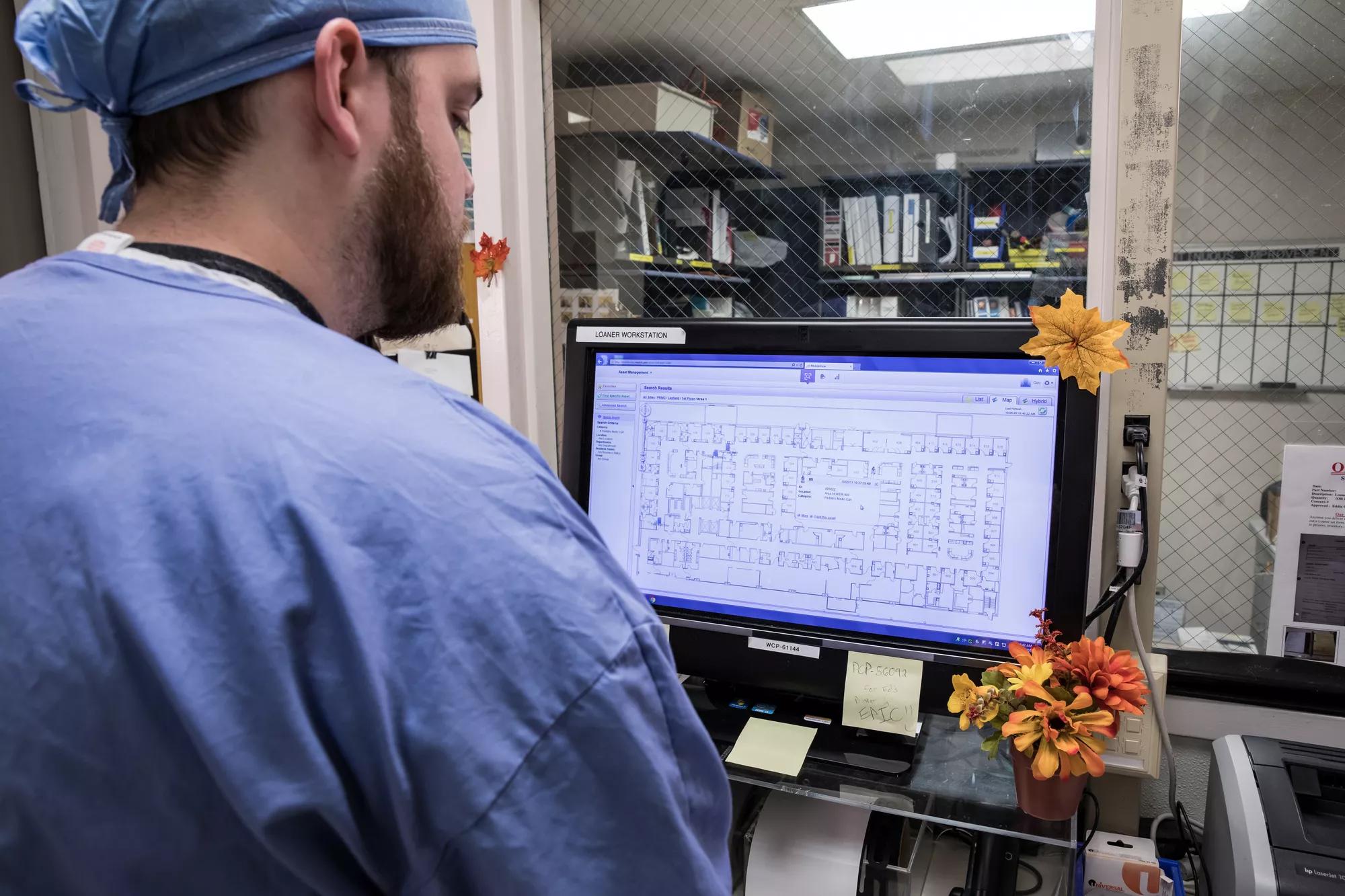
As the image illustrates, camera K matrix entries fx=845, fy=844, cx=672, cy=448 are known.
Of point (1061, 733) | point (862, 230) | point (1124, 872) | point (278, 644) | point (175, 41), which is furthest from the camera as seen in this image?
point (862, 230)

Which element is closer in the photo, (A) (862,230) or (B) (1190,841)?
(B) (1190,841)

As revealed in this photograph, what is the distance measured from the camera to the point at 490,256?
139 centimetres

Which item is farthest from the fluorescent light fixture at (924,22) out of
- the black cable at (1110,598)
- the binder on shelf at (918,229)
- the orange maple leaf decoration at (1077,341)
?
the black cable at (1110,598)

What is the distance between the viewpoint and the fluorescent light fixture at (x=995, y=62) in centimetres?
114

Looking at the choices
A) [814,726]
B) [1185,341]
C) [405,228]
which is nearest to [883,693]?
[814,726]

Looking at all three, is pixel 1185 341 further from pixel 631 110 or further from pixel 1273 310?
pixel 631 110

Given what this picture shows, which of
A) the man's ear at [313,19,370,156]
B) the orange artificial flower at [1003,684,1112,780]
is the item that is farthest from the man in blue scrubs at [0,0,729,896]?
the orange artificial flower at [1003,684,1112,780]

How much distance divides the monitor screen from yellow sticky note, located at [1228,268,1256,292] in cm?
79

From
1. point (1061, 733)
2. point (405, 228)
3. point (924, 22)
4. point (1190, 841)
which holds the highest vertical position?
point (924, 22)

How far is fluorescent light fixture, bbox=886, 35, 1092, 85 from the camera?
114 centimetres

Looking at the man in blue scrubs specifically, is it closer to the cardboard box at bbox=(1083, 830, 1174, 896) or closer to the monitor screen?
the monitor screen

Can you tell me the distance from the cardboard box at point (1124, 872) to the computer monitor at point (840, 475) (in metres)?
0.27

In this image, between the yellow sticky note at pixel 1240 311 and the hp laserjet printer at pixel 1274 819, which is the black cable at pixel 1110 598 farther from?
the yellow sticky note at pixel 1240 311

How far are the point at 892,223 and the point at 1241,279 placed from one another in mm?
609
